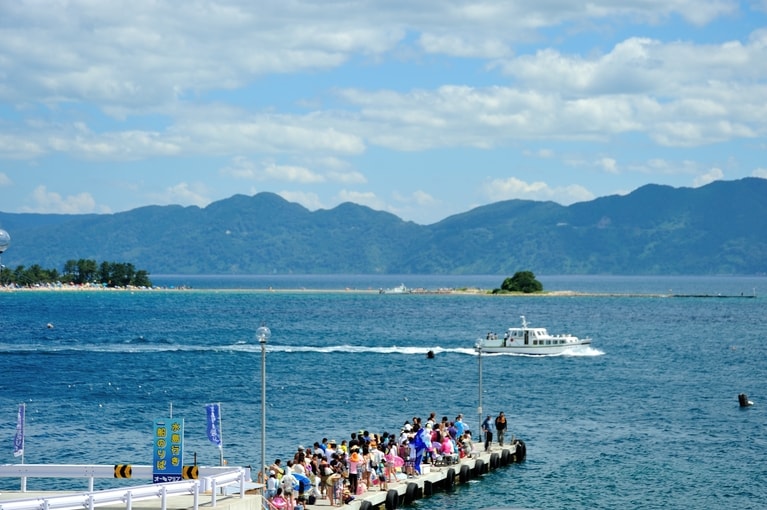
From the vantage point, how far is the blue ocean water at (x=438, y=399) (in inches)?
1957

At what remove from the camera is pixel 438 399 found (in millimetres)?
77625

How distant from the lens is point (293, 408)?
71.9 metres

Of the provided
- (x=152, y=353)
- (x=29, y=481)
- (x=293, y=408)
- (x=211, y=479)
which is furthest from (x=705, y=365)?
(x=211, y=479)

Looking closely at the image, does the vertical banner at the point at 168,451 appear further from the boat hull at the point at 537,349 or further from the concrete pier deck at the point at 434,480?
the boat hull at the point at 537,349

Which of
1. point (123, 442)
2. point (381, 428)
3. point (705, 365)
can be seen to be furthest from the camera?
point (705, 365)

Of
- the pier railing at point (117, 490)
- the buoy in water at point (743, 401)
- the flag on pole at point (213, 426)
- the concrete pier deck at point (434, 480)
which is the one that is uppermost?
the flag on pole at point (213, 426)

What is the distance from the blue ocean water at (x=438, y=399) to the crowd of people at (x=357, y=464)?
1882 mm

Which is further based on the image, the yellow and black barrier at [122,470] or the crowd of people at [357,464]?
the crowd of people at [357,464]

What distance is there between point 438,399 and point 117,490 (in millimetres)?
52035

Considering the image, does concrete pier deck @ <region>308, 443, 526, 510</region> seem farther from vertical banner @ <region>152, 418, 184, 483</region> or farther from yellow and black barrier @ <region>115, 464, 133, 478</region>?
yellow and black barrier @ <region>115, 464, 133, 478</region>

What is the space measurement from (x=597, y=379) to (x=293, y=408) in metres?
31.6

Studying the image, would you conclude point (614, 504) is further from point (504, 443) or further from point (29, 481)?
point (29, 481)

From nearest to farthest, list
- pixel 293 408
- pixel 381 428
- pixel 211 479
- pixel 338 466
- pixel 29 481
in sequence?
1. pixel 211 479
2. pixel 338 466
3. pixel 29 481
4. pixel 381 428
5. pixel 293 408

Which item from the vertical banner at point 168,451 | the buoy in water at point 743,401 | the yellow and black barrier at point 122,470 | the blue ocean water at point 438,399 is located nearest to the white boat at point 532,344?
the blue ocean water at point 438,399
